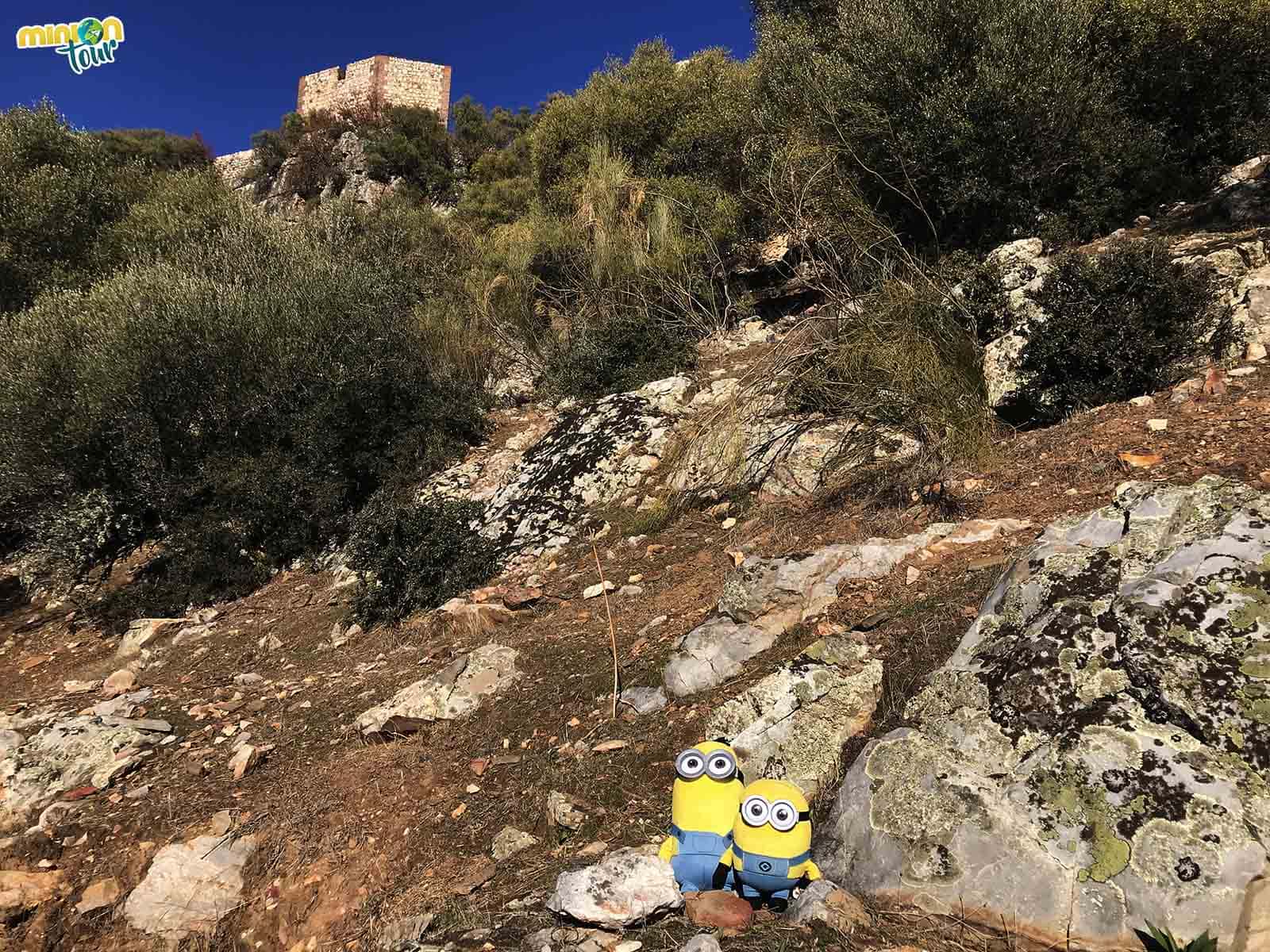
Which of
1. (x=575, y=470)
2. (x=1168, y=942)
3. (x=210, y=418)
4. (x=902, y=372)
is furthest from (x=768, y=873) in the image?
(x=210, y=418)

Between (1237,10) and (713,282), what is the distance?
793 cm

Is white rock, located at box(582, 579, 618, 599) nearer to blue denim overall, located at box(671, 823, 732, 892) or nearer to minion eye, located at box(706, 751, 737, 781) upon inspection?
minion eye, located at box(706, 751, 737, 781)

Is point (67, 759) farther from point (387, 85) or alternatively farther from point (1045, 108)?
point (387, 85)

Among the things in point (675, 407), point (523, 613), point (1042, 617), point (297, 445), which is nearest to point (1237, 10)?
point (675, 407)

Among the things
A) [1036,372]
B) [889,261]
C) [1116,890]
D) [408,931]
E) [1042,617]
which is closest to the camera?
[1116,890]

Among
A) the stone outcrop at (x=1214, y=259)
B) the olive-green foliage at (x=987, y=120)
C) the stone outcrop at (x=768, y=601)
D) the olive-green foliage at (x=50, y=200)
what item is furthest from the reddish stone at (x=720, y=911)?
the olive-green foliage at (x=50, y=200)

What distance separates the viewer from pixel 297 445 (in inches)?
375

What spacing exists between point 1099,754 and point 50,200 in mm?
18827

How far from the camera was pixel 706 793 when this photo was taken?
2.45m

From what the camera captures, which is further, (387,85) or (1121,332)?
(387,85)

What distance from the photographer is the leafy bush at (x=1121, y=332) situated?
528 centimetres

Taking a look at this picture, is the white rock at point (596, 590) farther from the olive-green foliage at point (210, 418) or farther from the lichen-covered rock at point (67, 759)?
the olive-green foliage at point (210, 418)

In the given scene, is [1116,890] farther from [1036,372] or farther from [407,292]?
[407,292]

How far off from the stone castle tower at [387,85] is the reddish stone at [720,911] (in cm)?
3397
